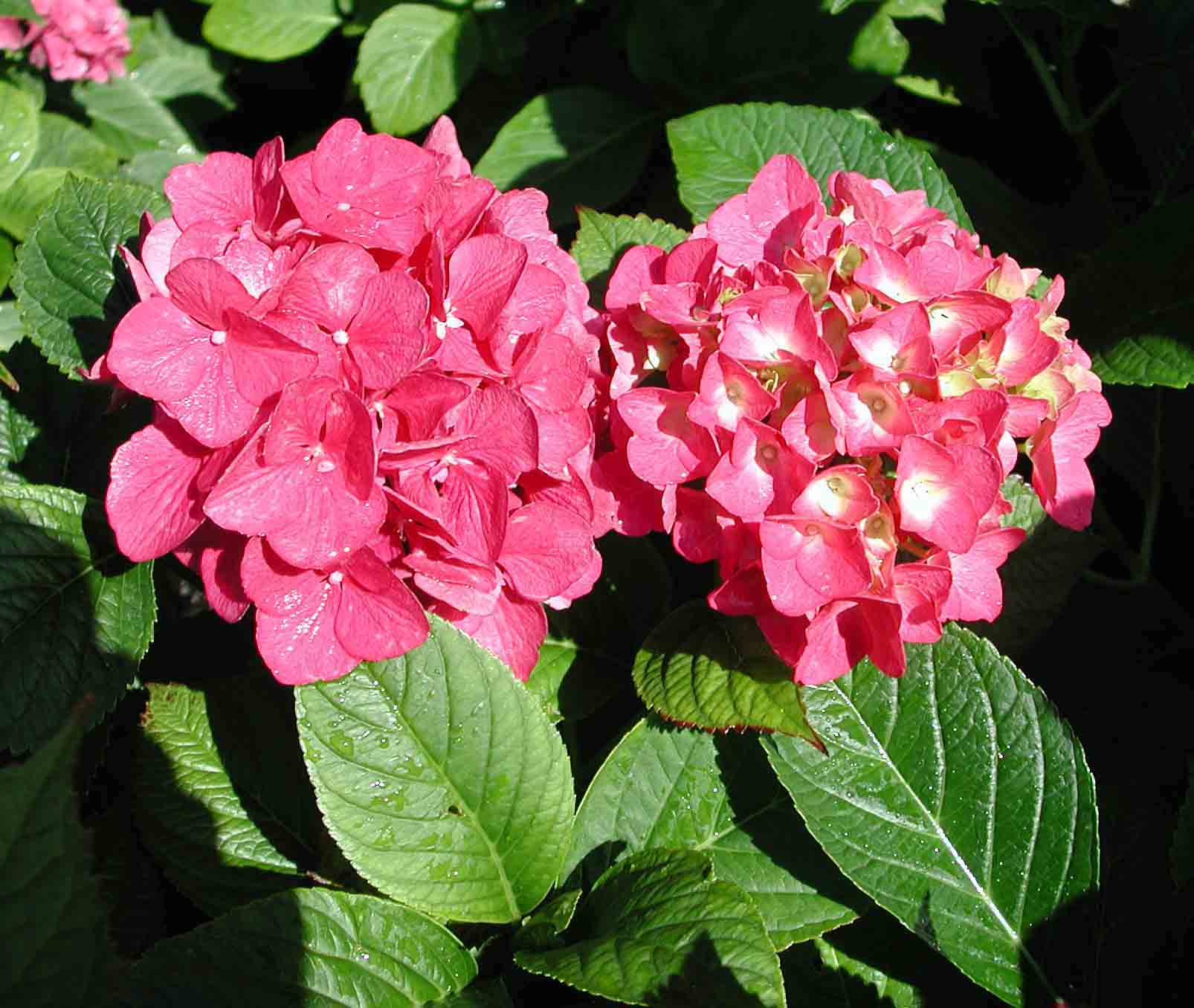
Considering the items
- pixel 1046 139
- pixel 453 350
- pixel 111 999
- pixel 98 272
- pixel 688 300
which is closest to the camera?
pixel 111 999

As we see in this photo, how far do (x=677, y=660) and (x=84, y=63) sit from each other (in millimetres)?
1704

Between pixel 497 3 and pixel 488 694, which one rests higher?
pixel 497 3

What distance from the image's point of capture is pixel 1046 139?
230cm

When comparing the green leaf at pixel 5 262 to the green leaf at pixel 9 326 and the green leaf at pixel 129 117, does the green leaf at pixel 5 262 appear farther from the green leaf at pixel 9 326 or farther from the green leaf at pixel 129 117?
the green leaf at pixel 129 117

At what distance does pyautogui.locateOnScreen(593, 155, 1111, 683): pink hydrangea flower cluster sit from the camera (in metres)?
1.11

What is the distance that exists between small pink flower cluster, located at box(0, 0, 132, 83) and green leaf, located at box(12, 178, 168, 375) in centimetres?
86

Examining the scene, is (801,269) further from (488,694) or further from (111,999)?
(111,999)

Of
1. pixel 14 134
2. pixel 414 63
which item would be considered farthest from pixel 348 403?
pixel 414 63

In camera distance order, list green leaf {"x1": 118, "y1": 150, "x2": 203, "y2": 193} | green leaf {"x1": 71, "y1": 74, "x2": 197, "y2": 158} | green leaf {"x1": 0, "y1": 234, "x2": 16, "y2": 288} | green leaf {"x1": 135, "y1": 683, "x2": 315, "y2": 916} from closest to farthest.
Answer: green leaf {"x1": 135, "y1": 683, "x2": 315, "y2": 916}, green leaf {"x1": 0, "y1": 234, "x2": 16, "y2": 288}, green leaf {"x1": 118, "y1": 150, "x2": 203, "y2": 193}, green leaf {"x1": 71, "y1": 74, "x2": 197, "y2": 158}

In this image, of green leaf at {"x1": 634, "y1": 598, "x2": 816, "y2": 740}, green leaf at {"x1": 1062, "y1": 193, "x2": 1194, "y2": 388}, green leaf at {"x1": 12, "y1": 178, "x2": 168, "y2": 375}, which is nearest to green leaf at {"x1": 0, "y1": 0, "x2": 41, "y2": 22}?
green leaf at {"x1": 12, "y1": 178, "x2": 168, "y2": 375}

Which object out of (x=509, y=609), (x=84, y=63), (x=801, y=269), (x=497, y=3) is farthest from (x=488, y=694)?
(x=84, y=63)

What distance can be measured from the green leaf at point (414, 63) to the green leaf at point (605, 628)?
95cm

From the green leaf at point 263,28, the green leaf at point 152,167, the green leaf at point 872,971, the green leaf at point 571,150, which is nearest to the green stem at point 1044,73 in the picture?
the green leaf at point 571,150

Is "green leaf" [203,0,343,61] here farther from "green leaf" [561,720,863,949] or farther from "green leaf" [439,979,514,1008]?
"green leaf" [439,979,514,1008]
